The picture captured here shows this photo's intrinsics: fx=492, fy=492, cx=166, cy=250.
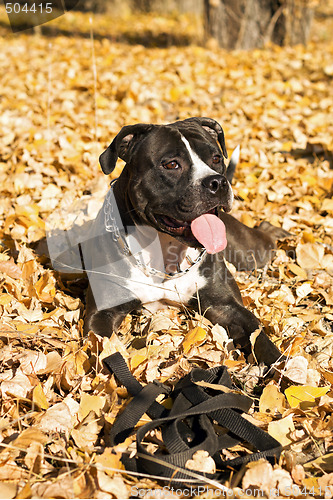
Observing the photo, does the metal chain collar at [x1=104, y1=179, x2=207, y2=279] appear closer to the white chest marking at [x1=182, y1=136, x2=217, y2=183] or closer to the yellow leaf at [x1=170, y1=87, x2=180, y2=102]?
the white chest marking at [x1=182, y1=136, x2=217, y2=183]

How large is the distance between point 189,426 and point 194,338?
66 centimetres

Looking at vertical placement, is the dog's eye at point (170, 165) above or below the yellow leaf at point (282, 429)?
above

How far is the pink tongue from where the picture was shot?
312cm

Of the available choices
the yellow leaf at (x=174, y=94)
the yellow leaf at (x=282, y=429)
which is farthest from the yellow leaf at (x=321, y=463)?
the yellow leaf at (x=174, y=94)

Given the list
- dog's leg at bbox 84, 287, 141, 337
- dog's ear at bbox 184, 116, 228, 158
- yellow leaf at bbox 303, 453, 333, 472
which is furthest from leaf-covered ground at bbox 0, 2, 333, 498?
dog's ear at bbox 184, 116, 228, 158

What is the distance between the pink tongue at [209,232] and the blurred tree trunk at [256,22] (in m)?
7.79

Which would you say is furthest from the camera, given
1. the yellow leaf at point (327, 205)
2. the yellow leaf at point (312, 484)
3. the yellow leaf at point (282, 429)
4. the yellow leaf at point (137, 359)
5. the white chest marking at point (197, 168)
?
the yellow leaf at point (327, 205)

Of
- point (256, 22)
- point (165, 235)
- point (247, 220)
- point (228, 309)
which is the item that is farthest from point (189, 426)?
point (256, 22)

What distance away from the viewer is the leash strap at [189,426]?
2.16 metres

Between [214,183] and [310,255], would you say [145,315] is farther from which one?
[310,255]

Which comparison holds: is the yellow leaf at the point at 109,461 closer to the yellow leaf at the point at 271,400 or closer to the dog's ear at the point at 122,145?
the yellow leaf at the point at 271,400

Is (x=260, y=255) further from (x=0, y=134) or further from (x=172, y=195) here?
(x=0, y=134)

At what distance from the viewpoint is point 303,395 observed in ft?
8.41

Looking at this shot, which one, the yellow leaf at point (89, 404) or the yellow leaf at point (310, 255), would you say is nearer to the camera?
the yellow leaf at point (89, 404)
